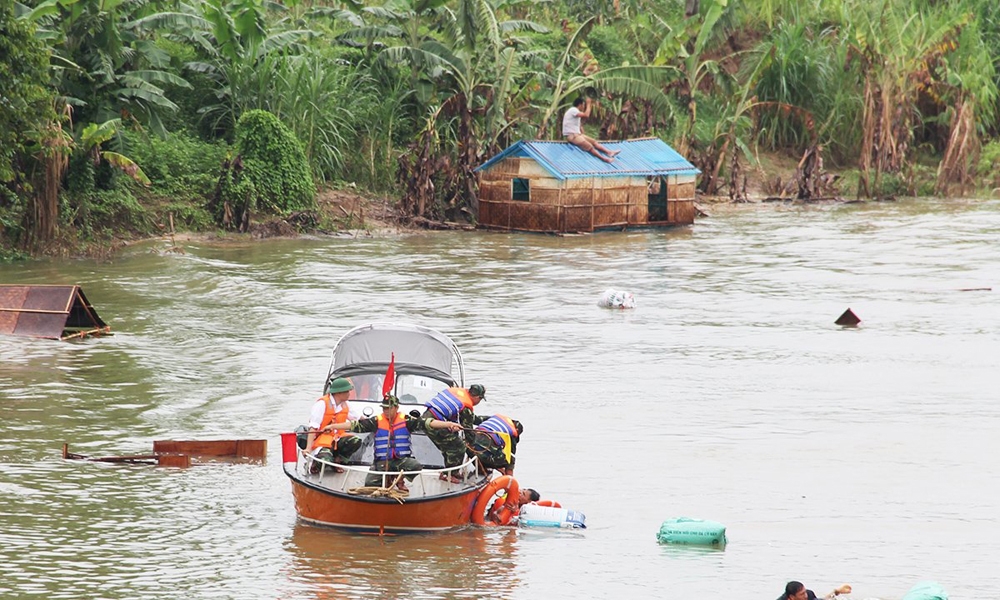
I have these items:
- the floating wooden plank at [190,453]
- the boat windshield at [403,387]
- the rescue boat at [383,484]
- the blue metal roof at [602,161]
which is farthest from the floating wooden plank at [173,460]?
the blue metal roof at [602,161]

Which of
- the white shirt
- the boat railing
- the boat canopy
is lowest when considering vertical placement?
the boat railing

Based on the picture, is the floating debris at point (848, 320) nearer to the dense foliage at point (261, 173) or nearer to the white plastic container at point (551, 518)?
the white plastic container at point (551, 518)

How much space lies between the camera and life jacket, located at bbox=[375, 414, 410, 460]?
498 inches

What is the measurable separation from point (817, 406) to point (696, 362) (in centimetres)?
271

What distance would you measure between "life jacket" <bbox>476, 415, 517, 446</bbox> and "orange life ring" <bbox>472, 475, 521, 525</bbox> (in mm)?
466

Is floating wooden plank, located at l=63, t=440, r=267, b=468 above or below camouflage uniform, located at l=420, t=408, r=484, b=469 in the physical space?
below

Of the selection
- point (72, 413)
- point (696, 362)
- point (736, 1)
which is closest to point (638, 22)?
point (736, 1)

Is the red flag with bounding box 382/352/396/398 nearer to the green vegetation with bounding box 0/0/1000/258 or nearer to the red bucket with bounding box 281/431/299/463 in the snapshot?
the red bucket with bounding box 281/431/299/463

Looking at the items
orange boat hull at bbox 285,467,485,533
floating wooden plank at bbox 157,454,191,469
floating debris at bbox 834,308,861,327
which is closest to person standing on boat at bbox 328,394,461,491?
orange boat hull at bbox 285,467,485,533

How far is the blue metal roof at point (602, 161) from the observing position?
32875mm

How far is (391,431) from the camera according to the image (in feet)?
41.8

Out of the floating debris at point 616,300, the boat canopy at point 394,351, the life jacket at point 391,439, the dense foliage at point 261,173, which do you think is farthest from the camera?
the dense foliage at point 261,173

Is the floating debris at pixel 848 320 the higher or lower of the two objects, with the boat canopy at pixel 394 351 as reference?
lower

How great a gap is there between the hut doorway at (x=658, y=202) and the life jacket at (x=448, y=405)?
879 inches
